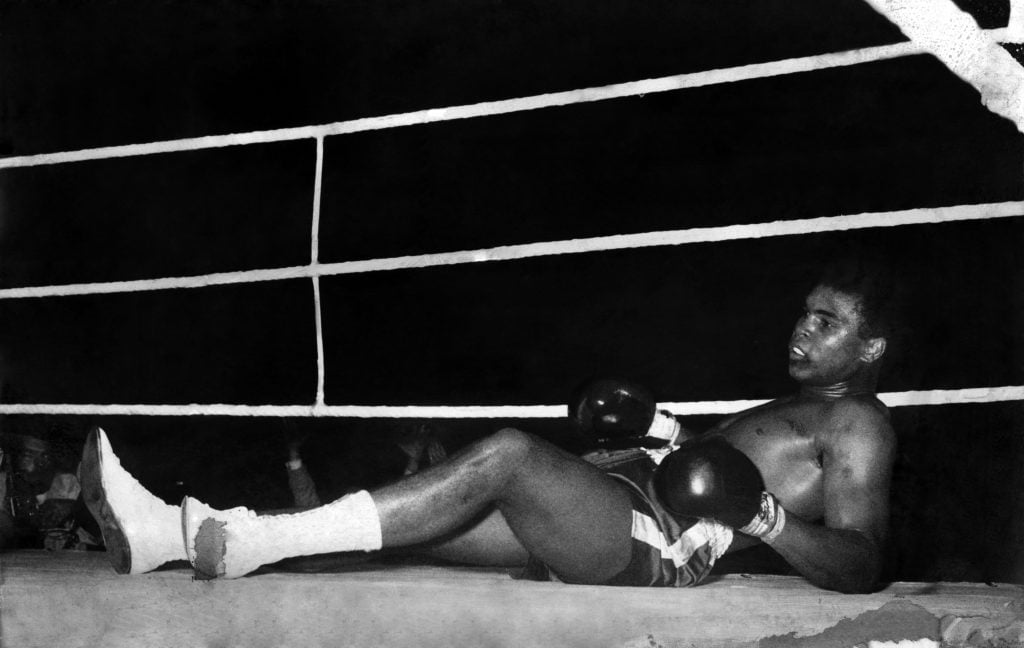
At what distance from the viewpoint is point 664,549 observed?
140cm

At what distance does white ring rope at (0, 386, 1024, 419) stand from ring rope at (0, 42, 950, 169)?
63 centimetres

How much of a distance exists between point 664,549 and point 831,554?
286mm

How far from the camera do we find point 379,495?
130 centimetres

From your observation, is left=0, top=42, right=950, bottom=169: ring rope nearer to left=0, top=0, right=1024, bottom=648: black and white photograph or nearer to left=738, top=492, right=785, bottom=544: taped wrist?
left=0, top=0, right=1024, bottom=648: black and white photograph

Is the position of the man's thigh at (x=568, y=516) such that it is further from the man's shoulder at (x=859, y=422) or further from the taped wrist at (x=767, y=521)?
the man's shoulder at (x=859, y=422)

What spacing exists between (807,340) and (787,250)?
0.68 ft

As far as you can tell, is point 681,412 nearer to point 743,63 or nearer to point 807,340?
point 807,340

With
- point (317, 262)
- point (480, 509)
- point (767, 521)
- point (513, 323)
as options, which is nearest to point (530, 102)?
point (513, 323)

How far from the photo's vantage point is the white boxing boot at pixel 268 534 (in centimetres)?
126

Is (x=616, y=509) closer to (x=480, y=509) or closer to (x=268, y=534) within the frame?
(x=480, y=509)

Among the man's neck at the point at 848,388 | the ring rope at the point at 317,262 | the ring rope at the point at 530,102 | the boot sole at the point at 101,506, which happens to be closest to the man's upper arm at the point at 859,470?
the man's neck at the point at 848,388

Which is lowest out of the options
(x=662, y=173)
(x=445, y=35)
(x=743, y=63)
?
(x=662, y=173)

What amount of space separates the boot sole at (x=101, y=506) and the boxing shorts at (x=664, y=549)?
708 mm

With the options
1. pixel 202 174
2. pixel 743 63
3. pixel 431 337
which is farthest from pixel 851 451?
pixel 202 174
